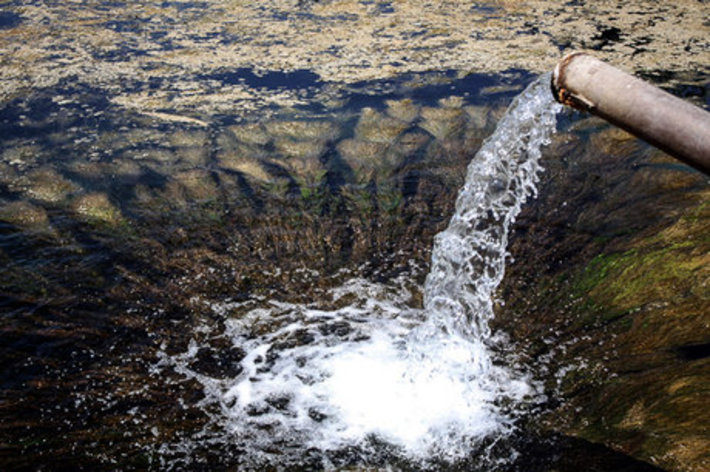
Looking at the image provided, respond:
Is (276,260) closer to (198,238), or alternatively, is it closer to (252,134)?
(198,238)

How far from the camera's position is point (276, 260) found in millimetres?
2508

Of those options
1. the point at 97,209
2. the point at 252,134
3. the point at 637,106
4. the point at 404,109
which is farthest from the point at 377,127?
the point at 637,106

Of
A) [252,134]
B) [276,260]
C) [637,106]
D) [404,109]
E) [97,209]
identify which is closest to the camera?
[637,106]

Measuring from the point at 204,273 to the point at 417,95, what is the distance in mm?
1977

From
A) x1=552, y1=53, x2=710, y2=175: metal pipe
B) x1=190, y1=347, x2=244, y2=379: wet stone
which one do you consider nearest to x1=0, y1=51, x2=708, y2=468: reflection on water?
x1=190, y1=347, x2=244, y2=379: wet stone

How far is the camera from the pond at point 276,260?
5.76ft

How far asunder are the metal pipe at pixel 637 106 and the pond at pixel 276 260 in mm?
795

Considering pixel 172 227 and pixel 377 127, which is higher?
pixel 377 127

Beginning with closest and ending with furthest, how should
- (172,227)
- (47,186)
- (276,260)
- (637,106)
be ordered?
1. (637,106)
2. (276,260)
3. (172,227)
4. (47,186)

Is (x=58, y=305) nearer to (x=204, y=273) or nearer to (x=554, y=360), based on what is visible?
(x=204, y=273)

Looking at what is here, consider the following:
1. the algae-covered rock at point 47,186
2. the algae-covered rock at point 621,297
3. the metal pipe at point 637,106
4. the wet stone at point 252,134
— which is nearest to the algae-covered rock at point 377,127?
the wet stone at point 252,134

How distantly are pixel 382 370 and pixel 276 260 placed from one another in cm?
69

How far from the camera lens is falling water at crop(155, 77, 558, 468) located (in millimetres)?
1758

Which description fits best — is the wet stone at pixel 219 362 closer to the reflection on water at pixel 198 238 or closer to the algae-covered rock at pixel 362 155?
the reflection on water at pixel 198 238
